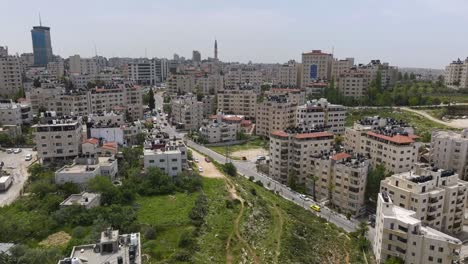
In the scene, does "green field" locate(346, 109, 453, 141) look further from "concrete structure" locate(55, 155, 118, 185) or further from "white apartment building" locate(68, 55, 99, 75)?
"white apartment building" locate(68, 55, 99, 75)

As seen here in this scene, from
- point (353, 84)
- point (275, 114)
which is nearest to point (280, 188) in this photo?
point (275, 114)

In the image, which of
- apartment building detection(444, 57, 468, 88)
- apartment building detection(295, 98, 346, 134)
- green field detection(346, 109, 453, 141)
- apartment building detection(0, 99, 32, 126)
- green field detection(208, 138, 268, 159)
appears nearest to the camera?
apartment building detection(0, 99, 32, 126)

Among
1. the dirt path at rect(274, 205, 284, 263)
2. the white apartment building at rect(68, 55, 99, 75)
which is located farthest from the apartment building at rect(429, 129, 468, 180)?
the white apartment building at rect(68, 55, 99, 75)

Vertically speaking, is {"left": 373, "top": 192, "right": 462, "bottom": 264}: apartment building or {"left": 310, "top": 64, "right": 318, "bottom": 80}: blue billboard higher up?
{"left": 310, "top": 64, "right": 318, "bottom": 80}: blue billboard

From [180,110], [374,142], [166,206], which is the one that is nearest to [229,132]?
[180,110]

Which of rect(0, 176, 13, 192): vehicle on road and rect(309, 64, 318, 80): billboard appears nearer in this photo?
rect(0, 176, 13, 192): vehicle on road

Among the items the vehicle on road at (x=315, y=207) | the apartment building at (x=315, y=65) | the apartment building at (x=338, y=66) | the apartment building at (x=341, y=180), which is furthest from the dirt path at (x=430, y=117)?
the vehicle on road at (x=315, y=207)

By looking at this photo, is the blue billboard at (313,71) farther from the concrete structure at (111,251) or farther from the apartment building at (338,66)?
the concrete structure at (111,251)
